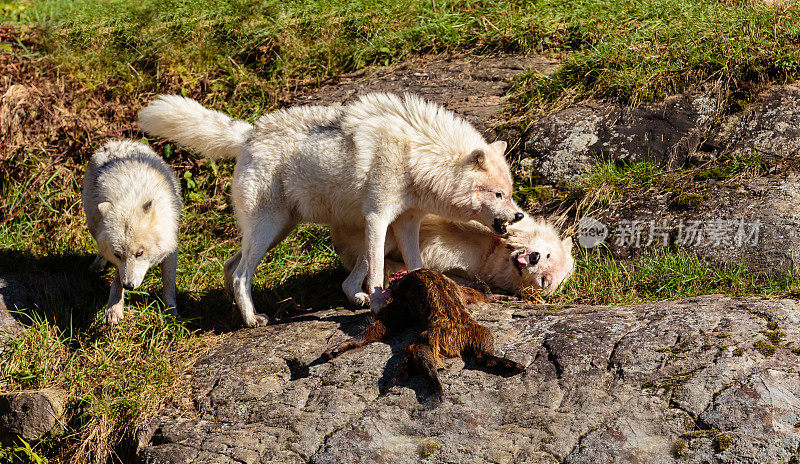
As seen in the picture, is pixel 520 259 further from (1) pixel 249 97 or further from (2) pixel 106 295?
(1) pixel 249 97

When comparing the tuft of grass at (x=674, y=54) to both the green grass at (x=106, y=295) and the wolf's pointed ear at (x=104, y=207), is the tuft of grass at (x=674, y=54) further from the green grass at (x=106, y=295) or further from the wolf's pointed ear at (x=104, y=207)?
the wolf's pointed ear at (x=104, y=207)

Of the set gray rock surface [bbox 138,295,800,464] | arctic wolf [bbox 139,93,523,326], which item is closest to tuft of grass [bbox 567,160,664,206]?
arctic wolf [bbox 139,93,523,326]

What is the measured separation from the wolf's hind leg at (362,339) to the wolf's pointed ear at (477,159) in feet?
4.85

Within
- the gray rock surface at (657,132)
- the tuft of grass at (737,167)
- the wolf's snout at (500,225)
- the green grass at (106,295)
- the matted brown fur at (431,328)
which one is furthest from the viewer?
the gray rock surface at (657,132)

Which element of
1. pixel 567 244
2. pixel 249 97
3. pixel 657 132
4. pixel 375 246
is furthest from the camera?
pixel 249 97

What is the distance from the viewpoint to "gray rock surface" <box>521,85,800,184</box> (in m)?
6.52

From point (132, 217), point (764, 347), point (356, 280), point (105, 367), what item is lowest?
point (105, 367)

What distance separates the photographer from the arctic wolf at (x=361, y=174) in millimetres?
5461

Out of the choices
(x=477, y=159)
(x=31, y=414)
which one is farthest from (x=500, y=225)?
(x=31, y=414)

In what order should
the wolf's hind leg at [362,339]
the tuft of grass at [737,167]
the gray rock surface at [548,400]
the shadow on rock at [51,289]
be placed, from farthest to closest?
the tuft of grass at [737,167] < the shadow on rock at [51,289] < the wolf's hind leg at [362,339] < the gray rock surface at [548,400]

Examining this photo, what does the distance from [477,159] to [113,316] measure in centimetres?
289

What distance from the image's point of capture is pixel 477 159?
5.47 meters

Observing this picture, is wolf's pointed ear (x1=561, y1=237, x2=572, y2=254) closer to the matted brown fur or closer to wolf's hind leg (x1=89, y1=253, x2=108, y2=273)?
the matted brown fur

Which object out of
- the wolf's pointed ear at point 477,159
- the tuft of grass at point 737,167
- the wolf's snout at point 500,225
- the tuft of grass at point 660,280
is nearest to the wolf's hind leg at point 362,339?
the wolf's snout at point 500,225
